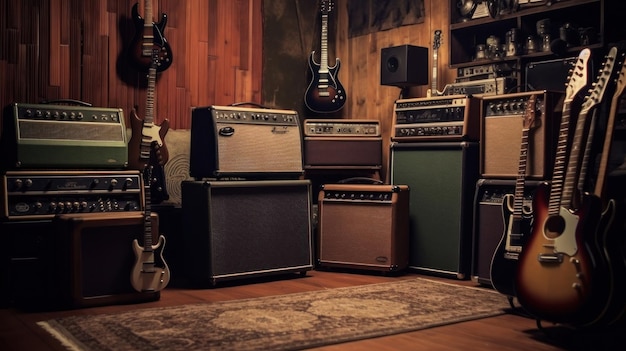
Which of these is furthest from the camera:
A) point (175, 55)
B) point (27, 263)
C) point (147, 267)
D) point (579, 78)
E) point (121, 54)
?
point (175, 55)

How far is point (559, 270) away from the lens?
2523 millimetres

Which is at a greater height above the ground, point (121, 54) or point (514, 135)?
point (121, 54)

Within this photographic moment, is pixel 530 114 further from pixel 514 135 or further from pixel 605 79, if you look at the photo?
pixel 605 79

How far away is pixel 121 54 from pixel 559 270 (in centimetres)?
291

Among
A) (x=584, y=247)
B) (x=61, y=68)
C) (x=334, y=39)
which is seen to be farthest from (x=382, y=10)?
(x=584, y=247)

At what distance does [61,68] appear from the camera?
4008 millimetres

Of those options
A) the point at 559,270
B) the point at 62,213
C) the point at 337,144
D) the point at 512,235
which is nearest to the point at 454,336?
the point at 559,270

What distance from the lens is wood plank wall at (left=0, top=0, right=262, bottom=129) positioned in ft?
12.7

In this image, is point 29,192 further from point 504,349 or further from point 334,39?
point 334,39

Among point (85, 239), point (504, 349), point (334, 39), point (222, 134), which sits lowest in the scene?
point (504, 349)

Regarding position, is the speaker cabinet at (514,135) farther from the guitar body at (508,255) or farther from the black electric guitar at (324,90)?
the black electric guitar at (324,90)

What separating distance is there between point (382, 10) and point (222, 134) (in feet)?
6.51

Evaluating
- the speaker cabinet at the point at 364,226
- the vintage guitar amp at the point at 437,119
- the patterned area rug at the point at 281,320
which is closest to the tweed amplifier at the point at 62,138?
the patterned area rug at the point at 281,320

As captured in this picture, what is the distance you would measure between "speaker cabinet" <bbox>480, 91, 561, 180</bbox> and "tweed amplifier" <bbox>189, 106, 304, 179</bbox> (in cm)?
108
